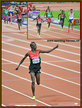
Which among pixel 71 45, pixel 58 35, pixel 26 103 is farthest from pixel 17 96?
pixel 58 35

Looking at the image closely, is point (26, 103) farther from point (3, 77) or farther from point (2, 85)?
point (3, 77)

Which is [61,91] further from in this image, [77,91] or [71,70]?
[71,70]

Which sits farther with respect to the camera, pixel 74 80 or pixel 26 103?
pixel 74 80

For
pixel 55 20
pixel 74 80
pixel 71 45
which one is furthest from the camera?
pixel 55 20

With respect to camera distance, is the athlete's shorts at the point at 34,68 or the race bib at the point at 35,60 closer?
the race bib at the point at 35,60

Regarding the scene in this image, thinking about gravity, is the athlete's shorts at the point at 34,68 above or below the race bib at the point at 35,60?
below

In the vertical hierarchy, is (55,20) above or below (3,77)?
above

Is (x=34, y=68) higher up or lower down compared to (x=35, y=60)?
lower down

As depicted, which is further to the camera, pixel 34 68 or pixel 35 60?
pixel 34 68

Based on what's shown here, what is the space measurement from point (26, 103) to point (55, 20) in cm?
1986

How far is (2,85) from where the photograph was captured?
51.1ft

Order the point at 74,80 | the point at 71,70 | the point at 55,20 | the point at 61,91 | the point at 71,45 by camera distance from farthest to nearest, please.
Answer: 1. the point at 55,20
2. the point at 71,45
3. the point at 71,70
4. the point at 74,80
5. the point at 61,91

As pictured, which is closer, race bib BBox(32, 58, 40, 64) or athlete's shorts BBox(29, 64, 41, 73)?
race bib BBox(32, 58, 40, 64)

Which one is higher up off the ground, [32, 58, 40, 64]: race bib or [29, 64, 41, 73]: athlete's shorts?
[32, 58, 40, 64]: race bib
